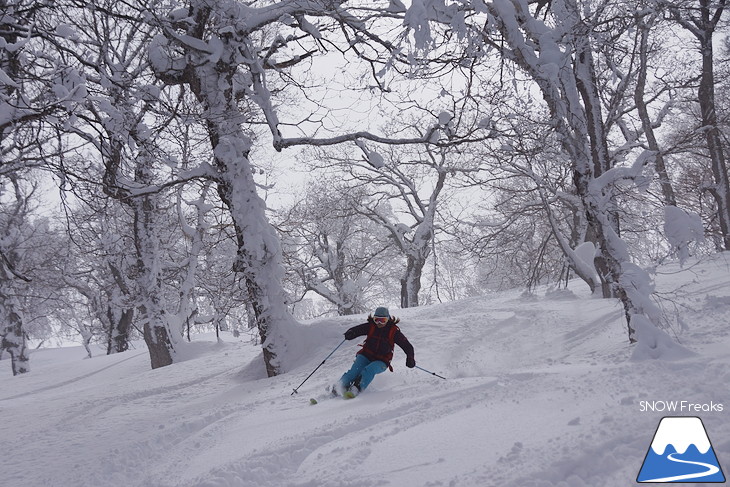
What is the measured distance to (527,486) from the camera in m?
2.42

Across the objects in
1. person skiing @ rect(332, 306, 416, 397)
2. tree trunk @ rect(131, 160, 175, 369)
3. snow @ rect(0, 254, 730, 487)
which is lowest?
snow @ rect(0, 254, 730, 487)

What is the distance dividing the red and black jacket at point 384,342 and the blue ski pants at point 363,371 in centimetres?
12

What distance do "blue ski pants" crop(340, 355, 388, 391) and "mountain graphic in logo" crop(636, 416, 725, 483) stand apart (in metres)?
3.24

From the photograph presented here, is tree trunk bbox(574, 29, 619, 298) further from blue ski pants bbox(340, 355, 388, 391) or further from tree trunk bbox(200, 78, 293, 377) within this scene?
tree trunk bbox(200, 78, 293, 377)

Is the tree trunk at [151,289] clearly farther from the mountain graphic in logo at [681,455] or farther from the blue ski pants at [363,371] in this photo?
the mountain graphic in logo at [681,455]

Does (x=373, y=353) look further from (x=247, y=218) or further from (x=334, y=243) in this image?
(x=334, y=243)

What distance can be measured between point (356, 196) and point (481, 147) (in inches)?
321

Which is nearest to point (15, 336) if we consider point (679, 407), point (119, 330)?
point (119, 330)

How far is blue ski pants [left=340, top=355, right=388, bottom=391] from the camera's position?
548 centimetres

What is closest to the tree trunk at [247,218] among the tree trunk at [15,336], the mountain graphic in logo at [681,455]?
the mountain graphic in logo at [681,455]

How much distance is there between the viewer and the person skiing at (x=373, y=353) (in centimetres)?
545

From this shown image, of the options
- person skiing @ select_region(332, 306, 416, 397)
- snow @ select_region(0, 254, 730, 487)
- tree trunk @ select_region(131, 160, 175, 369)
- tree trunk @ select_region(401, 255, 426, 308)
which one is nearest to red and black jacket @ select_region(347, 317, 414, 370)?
person skiing @ select_region(332, 306, 416, 397)

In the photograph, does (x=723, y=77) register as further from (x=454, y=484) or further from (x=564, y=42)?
(x=454, y=484)

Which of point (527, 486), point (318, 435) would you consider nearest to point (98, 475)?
point (318, 435)
